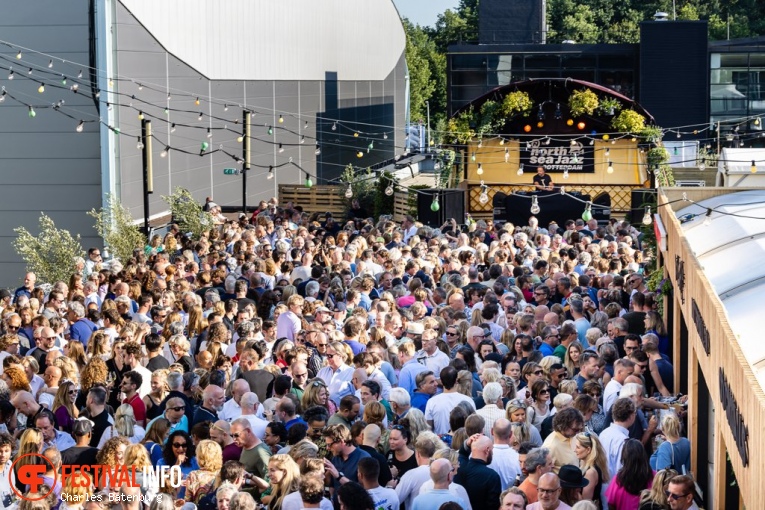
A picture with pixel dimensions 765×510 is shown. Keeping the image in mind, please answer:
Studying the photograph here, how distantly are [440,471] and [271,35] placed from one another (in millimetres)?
34023

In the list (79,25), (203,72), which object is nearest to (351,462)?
(79,25)

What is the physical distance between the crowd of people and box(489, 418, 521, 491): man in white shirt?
0.01m

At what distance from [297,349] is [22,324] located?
14.1 ft

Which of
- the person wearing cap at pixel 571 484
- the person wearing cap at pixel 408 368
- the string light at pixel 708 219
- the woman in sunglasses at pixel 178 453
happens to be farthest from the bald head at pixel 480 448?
the string light at pixel 708 219

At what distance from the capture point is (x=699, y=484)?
9.74m

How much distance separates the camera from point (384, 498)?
823 centimetres

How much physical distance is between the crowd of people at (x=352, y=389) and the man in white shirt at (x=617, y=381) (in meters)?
0.02

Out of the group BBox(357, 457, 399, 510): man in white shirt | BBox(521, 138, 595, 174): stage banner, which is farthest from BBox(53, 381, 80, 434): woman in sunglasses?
BBox(521, 138, 595, 174): stage banner

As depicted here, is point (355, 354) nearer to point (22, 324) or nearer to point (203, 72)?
point (22, 324)

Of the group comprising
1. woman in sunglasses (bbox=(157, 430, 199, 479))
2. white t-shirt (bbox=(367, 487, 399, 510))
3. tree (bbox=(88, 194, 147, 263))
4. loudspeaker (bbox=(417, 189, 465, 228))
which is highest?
loudspeaker (bbox=(417, 189, 465, 228))

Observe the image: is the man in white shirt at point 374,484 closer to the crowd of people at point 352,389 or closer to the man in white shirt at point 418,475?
the crowd of people at point 352,389

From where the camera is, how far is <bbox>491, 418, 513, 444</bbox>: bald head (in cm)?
898

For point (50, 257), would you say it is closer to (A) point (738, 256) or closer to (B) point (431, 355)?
(B) point (431, 355)

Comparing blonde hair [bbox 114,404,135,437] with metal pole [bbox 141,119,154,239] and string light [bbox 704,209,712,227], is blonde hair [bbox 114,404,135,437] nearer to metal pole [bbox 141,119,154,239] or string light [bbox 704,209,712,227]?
string light [bbox 704,209,712,227]
